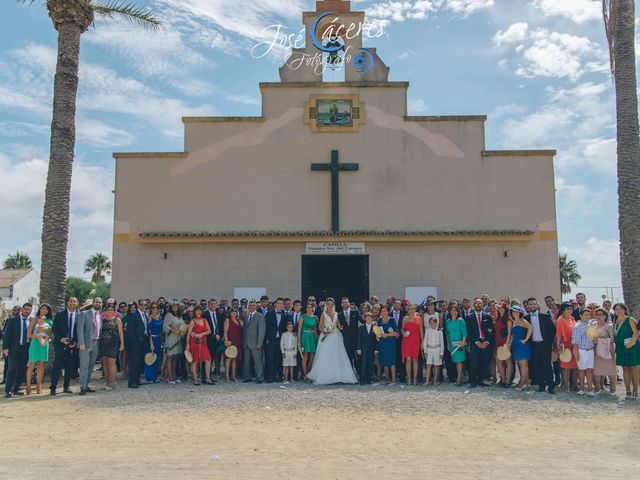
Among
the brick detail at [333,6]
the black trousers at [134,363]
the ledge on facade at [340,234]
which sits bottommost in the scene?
the black trousers at [134,363]

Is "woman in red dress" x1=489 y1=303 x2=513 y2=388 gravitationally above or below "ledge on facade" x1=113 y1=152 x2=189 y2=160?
below

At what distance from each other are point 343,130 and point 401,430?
37.3 feet

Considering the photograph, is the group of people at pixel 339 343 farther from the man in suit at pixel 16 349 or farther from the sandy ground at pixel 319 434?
the sandy ground at pixel 319 434

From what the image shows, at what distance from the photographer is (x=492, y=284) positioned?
680 inches

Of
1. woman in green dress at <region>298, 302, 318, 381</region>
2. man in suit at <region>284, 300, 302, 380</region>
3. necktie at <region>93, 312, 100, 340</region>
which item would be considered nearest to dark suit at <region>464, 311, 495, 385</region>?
woman in green dress at <region>298, 302, 318, 381</region>

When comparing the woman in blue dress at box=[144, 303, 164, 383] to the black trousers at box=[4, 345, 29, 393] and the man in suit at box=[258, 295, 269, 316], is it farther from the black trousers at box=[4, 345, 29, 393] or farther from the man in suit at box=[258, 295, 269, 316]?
the black trousers at box=[4, 345, 29, 393]

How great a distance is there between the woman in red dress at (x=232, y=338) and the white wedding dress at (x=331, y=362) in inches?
71.4

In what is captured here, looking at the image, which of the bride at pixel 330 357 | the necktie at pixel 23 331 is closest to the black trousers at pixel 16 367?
the necktie at pixel 23 331

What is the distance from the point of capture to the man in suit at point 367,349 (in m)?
13.0

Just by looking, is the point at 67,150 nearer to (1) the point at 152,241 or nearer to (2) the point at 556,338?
(1) the point at 152,241

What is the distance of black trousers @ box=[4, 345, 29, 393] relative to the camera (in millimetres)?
12094

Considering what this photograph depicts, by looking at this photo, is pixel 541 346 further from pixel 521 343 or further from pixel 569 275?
pixel 569 275

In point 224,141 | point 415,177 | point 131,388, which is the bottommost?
point 131,388

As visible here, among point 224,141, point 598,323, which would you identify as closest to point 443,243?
point 598,323
